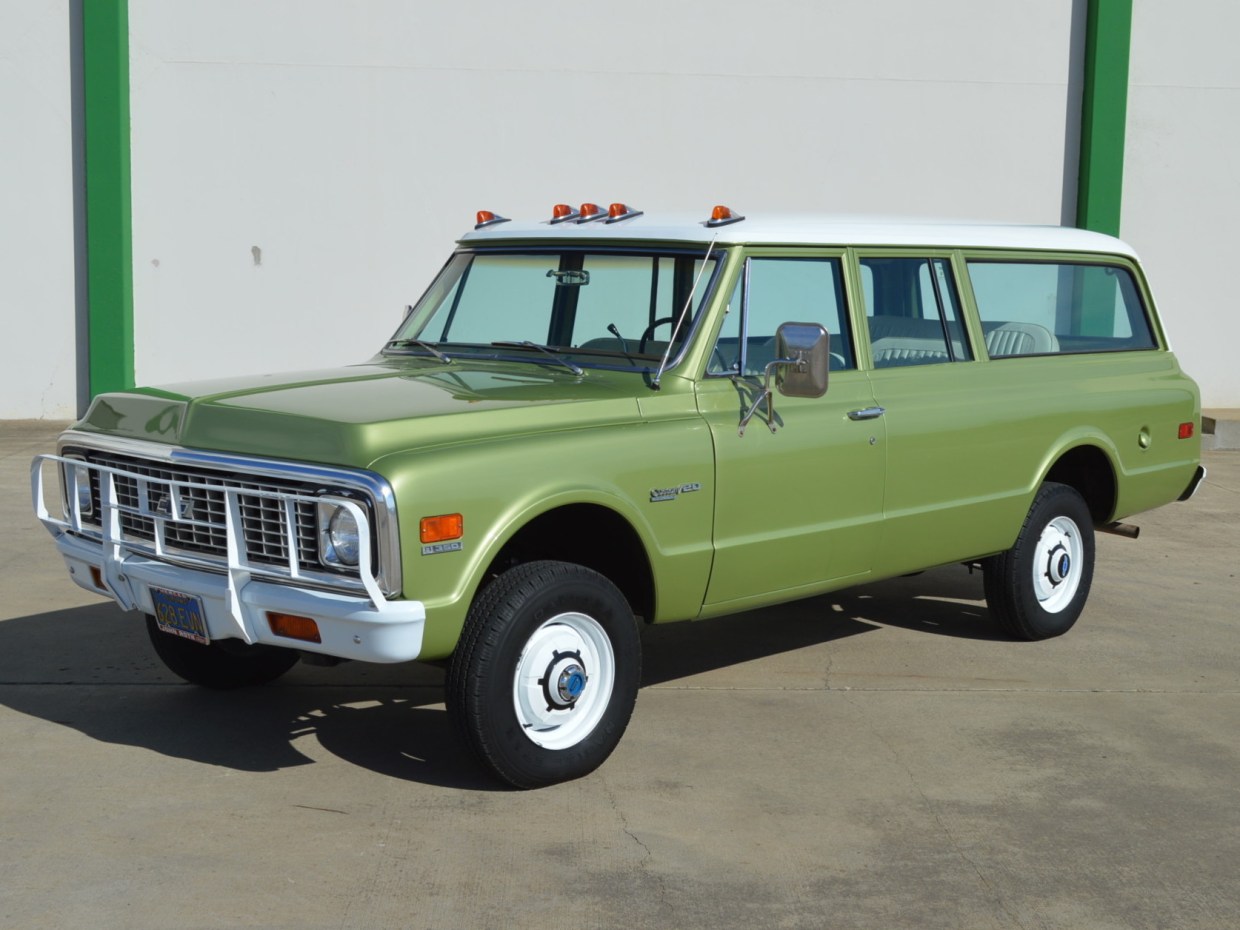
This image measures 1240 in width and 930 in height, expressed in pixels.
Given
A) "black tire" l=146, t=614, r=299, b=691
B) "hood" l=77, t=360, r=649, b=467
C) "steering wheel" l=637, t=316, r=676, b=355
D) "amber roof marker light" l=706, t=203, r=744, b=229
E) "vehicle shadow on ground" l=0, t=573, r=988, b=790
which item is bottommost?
"vehicle shadow on ground" l=0, t=573, r=988, b=790

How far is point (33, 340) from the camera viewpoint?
1383cm

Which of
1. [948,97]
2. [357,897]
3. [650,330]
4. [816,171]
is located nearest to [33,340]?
[816,171]

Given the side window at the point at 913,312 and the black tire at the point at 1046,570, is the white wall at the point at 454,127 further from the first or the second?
the side window at the point at 913,312

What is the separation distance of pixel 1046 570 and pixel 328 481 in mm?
3847

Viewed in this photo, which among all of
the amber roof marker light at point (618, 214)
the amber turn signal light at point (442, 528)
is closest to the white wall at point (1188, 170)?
the amber roof marker light at point (618, 214)

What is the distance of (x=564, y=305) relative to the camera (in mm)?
5938

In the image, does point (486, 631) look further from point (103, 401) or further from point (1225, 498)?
point (1225, 498)

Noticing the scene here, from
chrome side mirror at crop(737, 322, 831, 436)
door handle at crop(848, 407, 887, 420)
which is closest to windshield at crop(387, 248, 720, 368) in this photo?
chrome side mirror at crop(737, 322, 831, 436)

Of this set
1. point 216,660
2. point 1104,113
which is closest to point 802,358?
point 216,660

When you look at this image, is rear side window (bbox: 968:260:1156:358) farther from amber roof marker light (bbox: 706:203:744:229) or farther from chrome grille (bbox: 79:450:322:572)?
chrome grille (bbox: 79:450:322:572)

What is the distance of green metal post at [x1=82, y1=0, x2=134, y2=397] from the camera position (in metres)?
13.4

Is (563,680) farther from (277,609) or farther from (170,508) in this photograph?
(170,508)

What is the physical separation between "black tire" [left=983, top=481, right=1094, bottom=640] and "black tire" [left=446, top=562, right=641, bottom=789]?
2383mm

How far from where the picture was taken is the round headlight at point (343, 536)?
14.8 ft
